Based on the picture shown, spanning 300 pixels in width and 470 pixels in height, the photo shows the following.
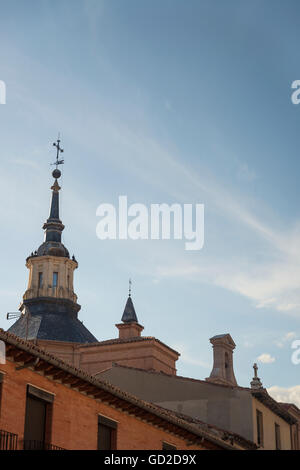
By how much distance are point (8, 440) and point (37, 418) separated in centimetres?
150

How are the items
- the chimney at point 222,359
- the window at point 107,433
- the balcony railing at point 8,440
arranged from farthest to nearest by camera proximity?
the chimney at point 222,359 < the window at point 107,433 < the balcony railing at point 8,440

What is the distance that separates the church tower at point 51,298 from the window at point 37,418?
42205mm

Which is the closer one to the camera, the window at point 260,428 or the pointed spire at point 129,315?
the window at point 260,428

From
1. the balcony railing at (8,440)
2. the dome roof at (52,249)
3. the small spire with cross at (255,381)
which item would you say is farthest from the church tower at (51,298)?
the balcony railing at (8,440)

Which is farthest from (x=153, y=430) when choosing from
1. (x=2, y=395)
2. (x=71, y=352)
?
(x=71, y=352)

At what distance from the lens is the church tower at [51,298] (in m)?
62.1

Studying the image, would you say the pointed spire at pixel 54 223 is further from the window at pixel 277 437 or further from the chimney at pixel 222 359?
the window at pixel 277 437

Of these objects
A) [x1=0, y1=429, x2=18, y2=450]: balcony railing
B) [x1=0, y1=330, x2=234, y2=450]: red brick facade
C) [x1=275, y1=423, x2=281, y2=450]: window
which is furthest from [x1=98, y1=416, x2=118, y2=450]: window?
[x1=275, y1=423, x2=281, y2=450]: window

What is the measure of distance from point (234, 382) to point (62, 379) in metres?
28.3
